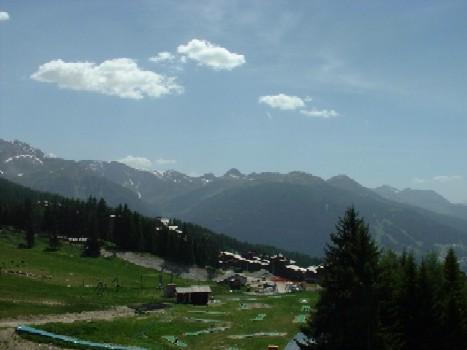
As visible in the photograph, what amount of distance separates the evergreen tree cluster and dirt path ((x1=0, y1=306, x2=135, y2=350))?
2506 centimetres

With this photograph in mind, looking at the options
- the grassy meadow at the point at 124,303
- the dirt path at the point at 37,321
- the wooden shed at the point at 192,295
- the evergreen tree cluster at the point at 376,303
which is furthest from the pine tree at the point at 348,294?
the wooden shed at the point at 192,295

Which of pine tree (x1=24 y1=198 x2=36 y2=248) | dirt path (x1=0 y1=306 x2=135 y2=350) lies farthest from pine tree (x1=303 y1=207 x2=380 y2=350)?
pine tree (x1=24 y1=198 x2=36 y2=248)

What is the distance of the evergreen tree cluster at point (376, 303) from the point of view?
1204 inches

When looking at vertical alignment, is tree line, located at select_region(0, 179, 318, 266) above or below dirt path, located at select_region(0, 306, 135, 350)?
above

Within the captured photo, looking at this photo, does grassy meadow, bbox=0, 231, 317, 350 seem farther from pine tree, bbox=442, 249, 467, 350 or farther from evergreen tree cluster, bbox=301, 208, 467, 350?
pine tree, bbox=442, 249, 467, 350

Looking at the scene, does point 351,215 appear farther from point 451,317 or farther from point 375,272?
point 451,317

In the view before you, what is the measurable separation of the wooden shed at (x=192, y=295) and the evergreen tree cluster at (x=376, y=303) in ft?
238

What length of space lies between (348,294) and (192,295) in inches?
3132

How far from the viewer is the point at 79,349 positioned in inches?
1849

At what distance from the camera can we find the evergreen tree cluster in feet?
100

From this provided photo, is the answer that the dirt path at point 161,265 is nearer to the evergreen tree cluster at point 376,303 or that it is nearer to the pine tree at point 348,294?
the evergreen tree cluster at point 376,303

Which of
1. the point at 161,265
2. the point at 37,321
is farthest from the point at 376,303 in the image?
the point at 161,265

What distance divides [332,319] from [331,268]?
2743 millimetres

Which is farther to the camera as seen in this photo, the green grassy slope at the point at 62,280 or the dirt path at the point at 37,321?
the green grassy slope at the point at 62,280
